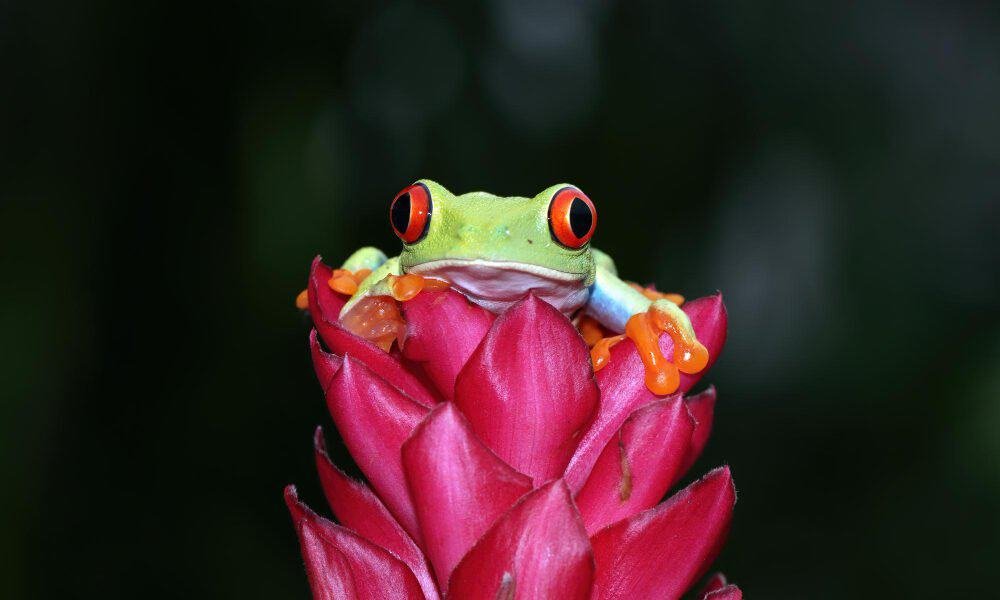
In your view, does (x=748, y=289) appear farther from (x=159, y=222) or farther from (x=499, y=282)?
(x=499, y=282)

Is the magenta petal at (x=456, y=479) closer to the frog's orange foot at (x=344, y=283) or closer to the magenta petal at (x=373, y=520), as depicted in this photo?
the magenta petal at (x=373, y=520)

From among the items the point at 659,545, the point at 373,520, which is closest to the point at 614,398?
the point at 659,545

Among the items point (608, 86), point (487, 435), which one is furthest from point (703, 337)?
point (608, 86)

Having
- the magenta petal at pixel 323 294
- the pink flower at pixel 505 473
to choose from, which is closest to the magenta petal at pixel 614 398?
the pink flower at pixel 505 473

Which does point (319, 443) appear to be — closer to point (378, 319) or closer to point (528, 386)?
point (378, 319)

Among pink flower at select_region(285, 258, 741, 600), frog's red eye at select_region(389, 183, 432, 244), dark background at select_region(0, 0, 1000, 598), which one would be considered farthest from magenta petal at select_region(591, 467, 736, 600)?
dark background at select_region(0, 0, 1000, 598)

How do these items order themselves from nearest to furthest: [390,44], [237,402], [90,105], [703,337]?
1. [703,337]
2. [90,105]
3. [237,402]
4. [390,44]
